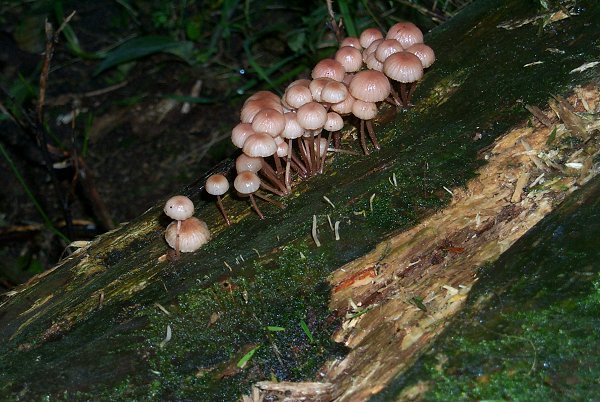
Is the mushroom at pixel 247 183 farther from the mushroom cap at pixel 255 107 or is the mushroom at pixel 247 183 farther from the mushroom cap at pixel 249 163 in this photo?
the mushroom cap at pixel 255 107

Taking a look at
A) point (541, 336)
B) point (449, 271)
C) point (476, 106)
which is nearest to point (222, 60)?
point (476, 106)

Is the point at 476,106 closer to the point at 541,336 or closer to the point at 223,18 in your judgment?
the point at 541,336

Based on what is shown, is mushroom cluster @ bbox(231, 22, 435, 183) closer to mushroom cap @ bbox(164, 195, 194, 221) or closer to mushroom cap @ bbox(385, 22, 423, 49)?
mushroom cap @ bbox(385, 22, 423, 49)

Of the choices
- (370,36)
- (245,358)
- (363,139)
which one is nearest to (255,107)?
(363,139)

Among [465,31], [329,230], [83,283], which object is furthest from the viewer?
[465,31]

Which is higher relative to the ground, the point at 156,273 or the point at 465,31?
the point at 465,31
